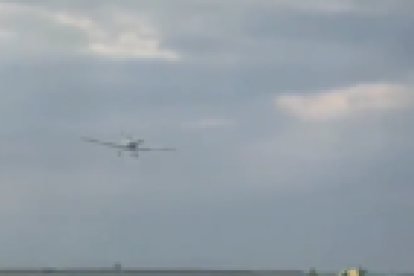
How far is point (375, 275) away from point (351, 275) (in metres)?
24.0

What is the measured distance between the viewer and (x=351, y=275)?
152125 millimetres

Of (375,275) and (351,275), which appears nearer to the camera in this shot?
(351,275)

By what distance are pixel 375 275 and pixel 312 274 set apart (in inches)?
546

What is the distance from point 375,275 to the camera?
175000 mm

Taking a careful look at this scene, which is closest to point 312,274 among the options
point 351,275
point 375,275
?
point 375,275

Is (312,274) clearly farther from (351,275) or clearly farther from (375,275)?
(351,275)

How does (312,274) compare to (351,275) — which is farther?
(312,274)

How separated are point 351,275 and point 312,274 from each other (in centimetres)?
3368

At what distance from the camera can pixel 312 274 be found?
18550 cm
